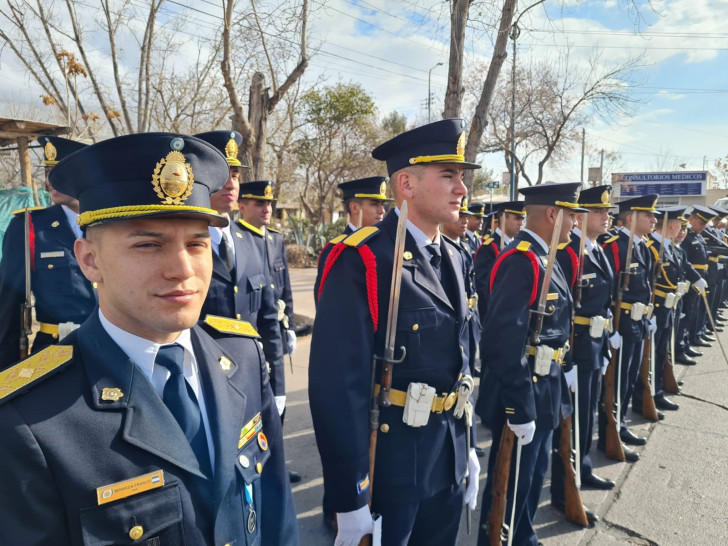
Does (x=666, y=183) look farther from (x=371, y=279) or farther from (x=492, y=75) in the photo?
(x=371, y=279)

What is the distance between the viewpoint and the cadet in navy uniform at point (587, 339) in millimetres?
3703

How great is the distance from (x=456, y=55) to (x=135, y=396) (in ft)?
22.2

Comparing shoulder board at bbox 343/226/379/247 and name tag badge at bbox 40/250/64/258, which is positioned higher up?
shoulder board at bbox 343/226/379/247

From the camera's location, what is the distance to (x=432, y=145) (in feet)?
7.72

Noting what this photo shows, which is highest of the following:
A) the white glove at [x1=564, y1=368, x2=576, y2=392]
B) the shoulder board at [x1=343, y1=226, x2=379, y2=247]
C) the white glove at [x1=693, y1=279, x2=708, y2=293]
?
the shoulder board at [x1=343, y1=226, x2=379, y2=247]

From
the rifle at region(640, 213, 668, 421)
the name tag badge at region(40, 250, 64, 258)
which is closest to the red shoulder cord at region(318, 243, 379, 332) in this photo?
the name tag badge at region(40, 250, 64, 258)

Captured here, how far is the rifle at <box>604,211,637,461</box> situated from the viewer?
4.36m

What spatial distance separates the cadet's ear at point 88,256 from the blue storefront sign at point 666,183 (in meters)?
44.8

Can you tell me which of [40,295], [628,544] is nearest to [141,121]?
[40,295]

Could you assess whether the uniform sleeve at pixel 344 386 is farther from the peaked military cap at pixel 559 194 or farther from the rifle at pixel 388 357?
the peaked military cap at pixel 559 194

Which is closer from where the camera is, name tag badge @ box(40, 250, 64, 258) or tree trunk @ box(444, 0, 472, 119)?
name tag badge @ box(40, 250, 64, 258)

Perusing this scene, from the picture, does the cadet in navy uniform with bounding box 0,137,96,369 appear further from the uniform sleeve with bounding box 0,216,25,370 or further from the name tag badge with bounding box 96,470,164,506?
the name tag badge with bounding box 96,470,164,506

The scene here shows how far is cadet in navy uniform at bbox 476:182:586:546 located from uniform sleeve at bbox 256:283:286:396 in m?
1.48

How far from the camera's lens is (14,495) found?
0.97 meters
